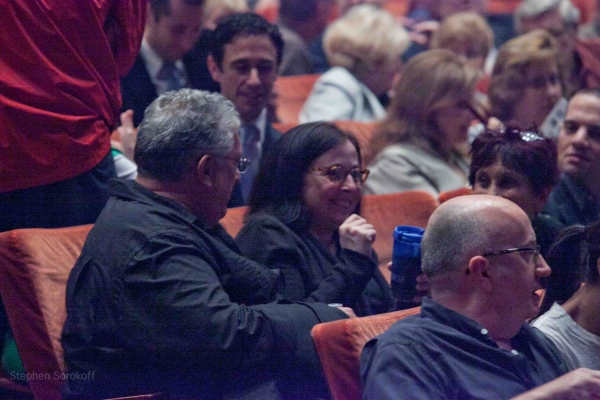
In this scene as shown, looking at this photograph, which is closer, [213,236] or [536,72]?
[213,236]

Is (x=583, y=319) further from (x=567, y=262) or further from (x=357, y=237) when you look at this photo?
(x=357, y=237)

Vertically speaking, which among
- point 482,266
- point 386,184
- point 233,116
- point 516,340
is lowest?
point 386,184

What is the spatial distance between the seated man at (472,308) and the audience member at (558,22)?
116 inches

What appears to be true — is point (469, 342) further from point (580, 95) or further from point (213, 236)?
point (580, 95)

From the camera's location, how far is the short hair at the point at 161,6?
340 centimetres

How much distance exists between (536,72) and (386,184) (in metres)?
0.94

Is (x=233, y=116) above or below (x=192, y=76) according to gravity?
above

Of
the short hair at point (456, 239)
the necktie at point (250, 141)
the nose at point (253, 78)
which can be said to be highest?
the short hair at point (456, 239)

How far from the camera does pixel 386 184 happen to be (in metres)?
3.46

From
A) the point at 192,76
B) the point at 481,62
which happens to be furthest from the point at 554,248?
the point at 481,62

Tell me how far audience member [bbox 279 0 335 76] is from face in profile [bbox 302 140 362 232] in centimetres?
256

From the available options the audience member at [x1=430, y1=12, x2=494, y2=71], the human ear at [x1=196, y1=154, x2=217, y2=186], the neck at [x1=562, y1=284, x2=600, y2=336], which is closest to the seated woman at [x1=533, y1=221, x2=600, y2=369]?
the neck at [x1=562, y1=284, x2=600, y2=336]

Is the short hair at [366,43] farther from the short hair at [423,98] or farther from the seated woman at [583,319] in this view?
the seated woman at [583,319]

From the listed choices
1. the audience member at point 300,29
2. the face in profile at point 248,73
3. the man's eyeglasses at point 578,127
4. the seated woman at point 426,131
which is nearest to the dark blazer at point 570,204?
the man's eyeglasses at point 578,127
